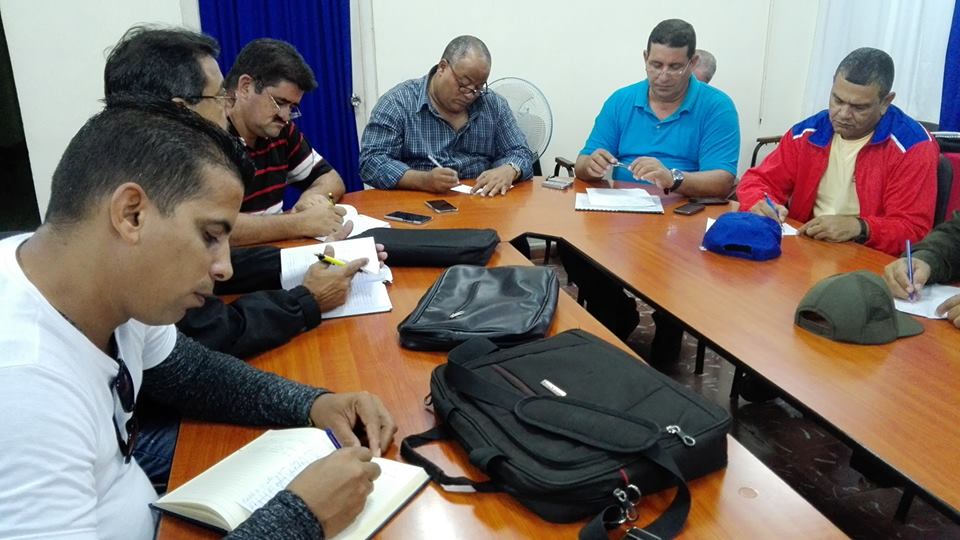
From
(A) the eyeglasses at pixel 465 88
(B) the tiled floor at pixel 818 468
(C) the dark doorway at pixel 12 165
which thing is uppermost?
(A) the eyeglasses at pixel 465 88

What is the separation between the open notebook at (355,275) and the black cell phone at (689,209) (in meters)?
1.18

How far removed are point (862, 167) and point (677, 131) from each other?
829mm

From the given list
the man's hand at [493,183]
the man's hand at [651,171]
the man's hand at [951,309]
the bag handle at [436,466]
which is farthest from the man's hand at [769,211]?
the bag handle at [436,466]

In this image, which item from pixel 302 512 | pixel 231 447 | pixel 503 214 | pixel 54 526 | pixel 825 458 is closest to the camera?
pixel 54 526

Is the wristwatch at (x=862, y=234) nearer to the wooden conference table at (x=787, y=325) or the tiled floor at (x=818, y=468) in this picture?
the wooden conference table at (x=787, y=325)

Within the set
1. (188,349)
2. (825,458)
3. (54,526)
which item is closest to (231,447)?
(188,349)

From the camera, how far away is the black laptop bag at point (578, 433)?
0.88 meters

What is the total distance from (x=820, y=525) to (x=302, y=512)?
687mm

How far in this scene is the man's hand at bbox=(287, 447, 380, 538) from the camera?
0.83m

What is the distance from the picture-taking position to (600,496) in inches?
34.6

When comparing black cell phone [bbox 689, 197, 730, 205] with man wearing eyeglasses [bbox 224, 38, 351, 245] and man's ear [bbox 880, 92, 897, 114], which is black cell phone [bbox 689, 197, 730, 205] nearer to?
man's ear [bbox 880, 92, 897, 114]

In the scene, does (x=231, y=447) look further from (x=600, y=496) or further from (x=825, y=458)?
(x=825, y=458)

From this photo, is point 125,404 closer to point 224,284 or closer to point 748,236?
point 224,284

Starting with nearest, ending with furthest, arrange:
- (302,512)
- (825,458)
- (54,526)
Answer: (54,526) → (302,512) → (825,458)
